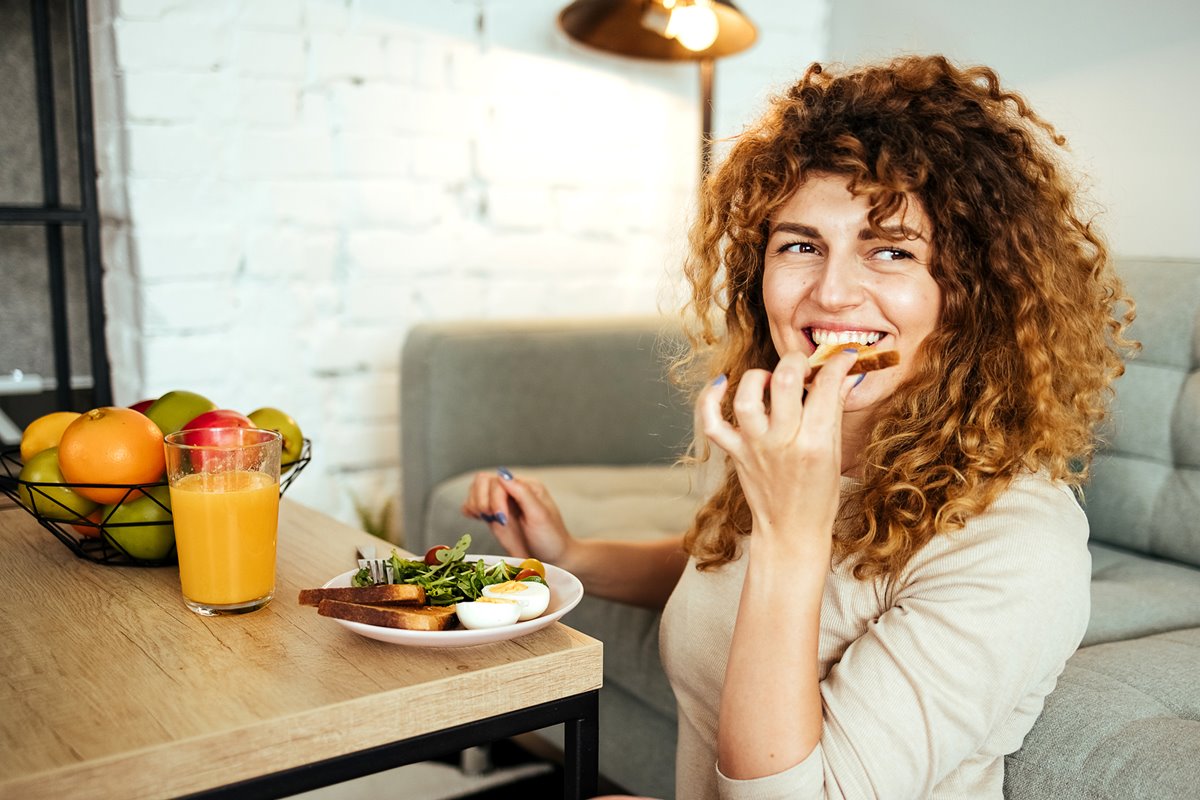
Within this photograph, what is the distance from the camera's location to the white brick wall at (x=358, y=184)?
2.08 m

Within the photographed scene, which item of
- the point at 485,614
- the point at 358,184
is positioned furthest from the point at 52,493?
the point at 358,184

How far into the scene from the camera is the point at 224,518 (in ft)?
2.92

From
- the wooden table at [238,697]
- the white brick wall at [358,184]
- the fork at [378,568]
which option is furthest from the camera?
the white brick wall at [358,184]

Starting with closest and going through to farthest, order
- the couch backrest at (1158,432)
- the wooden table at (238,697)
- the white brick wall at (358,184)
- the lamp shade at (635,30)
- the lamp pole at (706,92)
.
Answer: the wooden table at (238,697) → the couch backrest at (1158,432) → the white brick wall at (358,184) → the lamp shade at (635,30) → the lamp pole at (706,92)

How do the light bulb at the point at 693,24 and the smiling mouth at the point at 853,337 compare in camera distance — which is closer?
the smiling mouth at the point at 853,337

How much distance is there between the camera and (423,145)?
235cm

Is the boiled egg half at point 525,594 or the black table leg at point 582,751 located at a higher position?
the boiled egg half at point 525,594

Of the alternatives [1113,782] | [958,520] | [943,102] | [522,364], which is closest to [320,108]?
[522,364]

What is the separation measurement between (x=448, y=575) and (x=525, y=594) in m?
0.09

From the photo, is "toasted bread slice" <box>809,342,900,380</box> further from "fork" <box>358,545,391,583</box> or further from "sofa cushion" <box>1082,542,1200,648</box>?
"sofa cushion" <box>1082,542,1200,648</box>

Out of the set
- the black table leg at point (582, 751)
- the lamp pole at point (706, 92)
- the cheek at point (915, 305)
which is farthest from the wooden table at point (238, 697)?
the lamp pole at point (706, 92)

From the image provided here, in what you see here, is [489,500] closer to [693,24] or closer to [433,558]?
[433,558]

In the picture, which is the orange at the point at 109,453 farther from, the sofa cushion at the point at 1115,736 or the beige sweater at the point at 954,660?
the sofa cushion at the point at 1115,736

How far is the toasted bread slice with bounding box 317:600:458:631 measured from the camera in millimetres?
822
